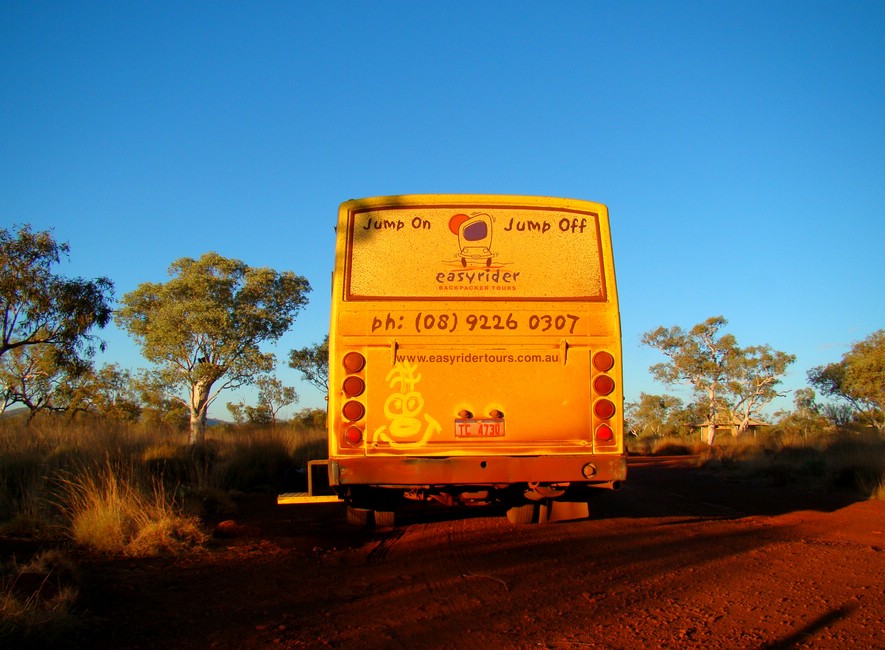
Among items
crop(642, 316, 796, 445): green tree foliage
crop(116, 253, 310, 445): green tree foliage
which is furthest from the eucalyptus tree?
crop(116, 253, 310, 445): green tree foliage

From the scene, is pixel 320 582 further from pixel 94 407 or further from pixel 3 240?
pixel 94 407

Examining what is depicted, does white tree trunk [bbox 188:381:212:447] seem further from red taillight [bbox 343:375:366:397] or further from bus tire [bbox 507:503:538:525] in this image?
red taillight [bbox 343:375:366:397]

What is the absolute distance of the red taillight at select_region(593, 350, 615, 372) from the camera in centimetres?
702

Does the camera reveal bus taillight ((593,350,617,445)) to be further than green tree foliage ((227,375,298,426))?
No

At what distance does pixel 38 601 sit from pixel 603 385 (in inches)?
192

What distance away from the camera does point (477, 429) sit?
22.7 ft

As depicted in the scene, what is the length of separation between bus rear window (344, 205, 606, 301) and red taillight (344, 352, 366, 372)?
1.89ft

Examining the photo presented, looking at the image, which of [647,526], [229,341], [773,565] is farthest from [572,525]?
[229,341]

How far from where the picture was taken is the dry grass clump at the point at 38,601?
4027 mm

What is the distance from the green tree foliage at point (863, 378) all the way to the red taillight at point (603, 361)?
29.1m

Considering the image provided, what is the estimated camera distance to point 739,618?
483cm

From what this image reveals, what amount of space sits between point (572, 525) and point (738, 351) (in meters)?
38.7

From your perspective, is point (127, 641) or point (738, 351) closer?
point (127, 641)

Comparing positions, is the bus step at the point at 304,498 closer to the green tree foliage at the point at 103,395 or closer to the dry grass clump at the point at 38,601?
the dry grass clump at the point at 38,601
